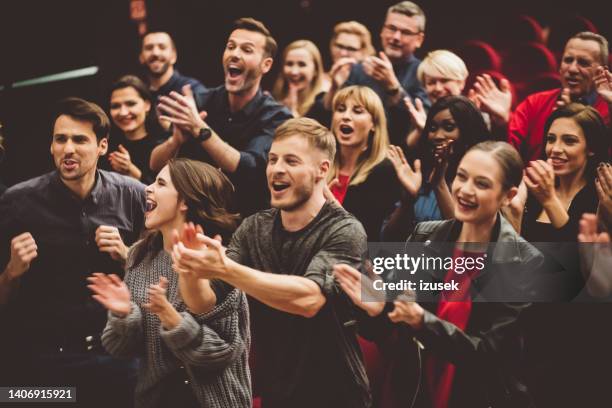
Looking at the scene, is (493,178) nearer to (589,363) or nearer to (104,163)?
(589,363)

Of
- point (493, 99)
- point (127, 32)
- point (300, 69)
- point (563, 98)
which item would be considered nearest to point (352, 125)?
point (493, 99)

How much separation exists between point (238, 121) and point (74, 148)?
0.63m

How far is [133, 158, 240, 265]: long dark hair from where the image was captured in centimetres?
277

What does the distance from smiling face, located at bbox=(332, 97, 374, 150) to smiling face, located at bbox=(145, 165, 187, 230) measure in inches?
27.2

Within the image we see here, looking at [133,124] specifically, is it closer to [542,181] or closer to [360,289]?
[360,289]

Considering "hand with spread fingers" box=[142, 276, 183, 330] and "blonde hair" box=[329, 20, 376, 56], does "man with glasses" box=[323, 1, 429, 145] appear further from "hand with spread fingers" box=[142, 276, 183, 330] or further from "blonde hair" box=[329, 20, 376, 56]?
"hand with spread fingers" box=[142, 276, 183, 330]

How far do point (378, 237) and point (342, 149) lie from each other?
0.36 metres

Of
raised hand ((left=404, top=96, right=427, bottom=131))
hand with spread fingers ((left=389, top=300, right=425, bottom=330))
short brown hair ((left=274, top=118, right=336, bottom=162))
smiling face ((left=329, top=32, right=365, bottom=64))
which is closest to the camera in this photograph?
hand with spread fingers ((left=389, top=300, right=425, bottom=330))

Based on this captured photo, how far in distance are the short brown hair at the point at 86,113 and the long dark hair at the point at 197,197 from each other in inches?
19.5

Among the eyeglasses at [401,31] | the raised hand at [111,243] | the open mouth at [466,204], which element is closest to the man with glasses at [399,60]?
the eyeglasses at [401,31]

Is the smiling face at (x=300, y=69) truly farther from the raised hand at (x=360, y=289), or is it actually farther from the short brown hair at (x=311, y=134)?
the raised hand at (x=360, y=289)

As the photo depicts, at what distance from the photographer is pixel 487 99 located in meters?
3.27

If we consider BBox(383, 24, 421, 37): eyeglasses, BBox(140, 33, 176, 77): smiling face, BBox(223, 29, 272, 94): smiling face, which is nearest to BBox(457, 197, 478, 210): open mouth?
BBox(223, 29, 272, 94): smiling face

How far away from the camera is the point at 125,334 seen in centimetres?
264
